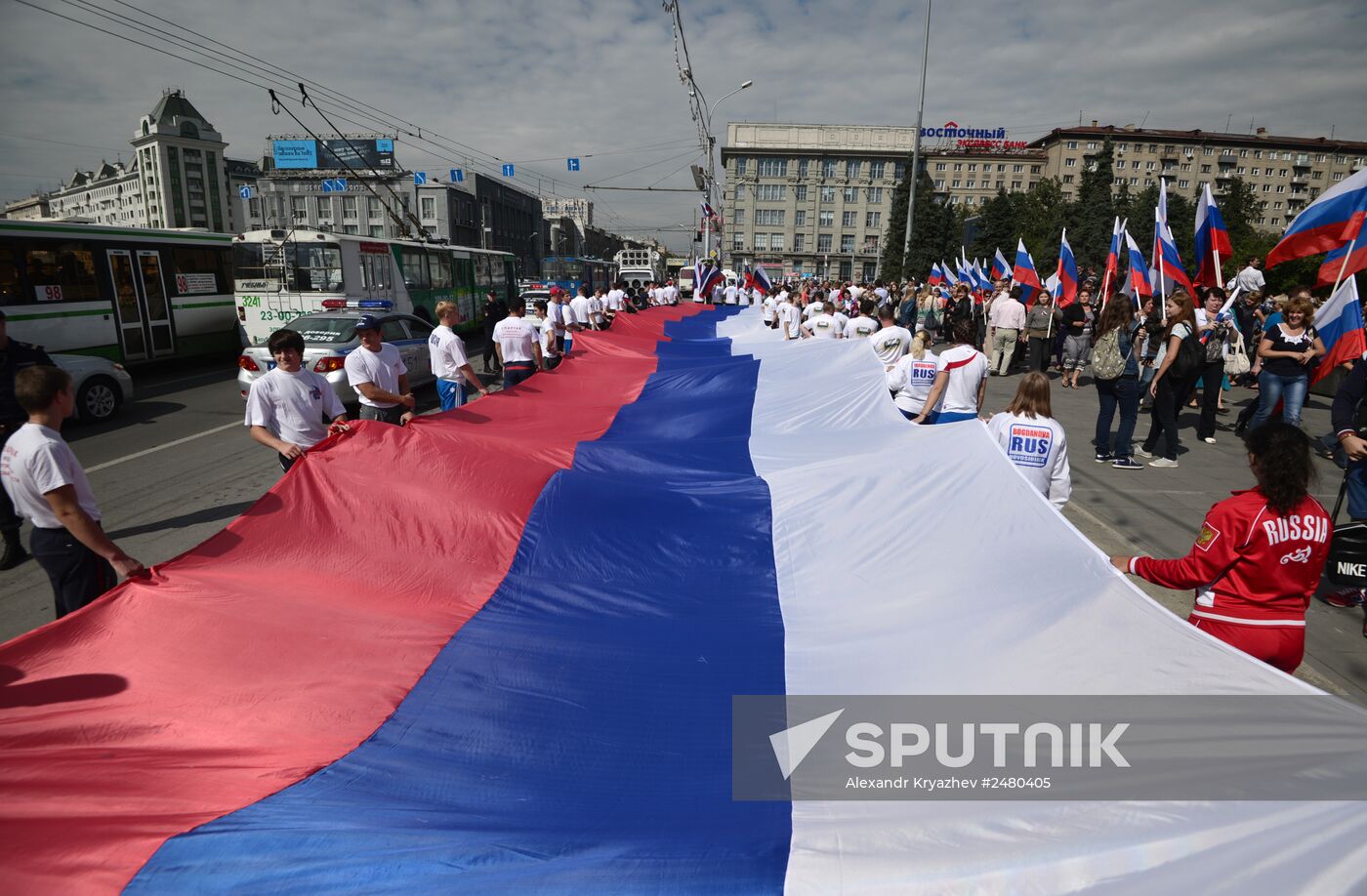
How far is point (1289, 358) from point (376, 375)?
32.2 ft

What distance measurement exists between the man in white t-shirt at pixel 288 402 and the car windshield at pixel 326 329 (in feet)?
21.1

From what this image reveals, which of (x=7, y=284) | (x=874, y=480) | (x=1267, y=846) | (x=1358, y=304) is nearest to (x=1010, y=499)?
(x=874, y=480)

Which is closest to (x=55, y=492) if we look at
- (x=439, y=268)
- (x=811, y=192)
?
(x=439, y=268)

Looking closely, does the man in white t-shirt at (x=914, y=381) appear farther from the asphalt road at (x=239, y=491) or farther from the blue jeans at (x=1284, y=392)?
the blue jeans at (x=1284, y=392)

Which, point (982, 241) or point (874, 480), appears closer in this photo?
point (874, 480)

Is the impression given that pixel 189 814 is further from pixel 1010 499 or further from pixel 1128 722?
pixel 1010 499

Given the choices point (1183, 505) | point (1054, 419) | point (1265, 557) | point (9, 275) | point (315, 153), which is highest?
point (315, 153)

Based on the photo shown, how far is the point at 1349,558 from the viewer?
3.79 m

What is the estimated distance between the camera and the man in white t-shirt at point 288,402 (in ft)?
17.6

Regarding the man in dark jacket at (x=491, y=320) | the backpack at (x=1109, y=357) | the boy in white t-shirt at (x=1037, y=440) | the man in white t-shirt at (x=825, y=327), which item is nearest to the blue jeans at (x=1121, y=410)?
the backpack at (x=1109, y=357)

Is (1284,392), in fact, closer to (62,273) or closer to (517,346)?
(517,346)

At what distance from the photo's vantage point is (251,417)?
212 inches

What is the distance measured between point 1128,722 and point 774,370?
21.8 feet

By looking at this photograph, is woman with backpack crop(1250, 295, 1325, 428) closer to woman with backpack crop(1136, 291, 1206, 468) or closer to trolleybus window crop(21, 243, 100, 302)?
woman with backpack crop(1136, 291, 1206, 468)
